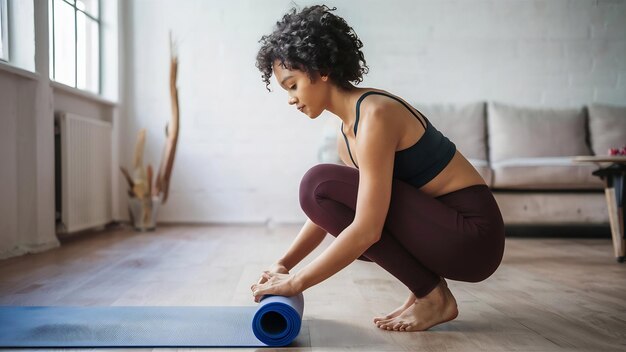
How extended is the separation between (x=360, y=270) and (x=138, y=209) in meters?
2.13

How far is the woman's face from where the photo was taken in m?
1.48

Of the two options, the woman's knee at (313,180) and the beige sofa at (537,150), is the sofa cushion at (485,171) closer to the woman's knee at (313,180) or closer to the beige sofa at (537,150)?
the beige sofa at (537,150)

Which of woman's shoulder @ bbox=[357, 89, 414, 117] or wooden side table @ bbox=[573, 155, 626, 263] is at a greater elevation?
woman's shoulder @ bbox=[357, 89, 414, 117]

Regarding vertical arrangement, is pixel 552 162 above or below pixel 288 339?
above

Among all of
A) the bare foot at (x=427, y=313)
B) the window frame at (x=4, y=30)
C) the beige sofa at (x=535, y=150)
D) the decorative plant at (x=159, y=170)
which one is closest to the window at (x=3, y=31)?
the window frame at (x=4, y=30)

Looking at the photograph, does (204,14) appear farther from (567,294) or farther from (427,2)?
(567,294)

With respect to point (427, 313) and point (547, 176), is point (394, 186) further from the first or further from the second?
point (547, 176)

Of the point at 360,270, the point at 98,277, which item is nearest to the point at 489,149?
the point at 360,270

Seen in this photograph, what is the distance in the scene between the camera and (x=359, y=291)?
2.07m

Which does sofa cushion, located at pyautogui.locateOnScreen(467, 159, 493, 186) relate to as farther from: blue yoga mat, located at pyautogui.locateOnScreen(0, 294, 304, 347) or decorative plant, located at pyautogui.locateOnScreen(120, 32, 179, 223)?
blue yoga mat, located at pyautogui.locateOnScreen(0, 294, 304, 347)

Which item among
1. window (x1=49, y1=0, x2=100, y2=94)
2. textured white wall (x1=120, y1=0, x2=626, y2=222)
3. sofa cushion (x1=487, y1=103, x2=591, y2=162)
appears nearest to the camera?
window (x1=49, y1=0, x2=100, y2=94)

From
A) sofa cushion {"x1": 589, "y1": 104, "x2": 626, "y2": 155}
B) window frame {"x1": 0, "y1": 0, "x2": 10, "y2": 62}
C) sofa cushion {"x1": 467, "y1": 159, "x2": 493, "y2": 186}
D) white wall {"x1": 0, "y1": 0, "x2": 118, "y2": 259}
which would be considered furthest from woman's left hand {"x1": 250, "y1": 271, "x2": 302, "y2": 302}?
sofa cushion {"x1": 589, "y1": 104, "x2": 626, "y2": 155}

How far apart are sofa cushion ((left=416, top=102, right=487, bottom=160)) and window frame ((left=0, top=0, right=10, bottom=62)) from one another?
8.53 feet

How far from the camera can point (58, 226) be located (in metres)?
3.43
